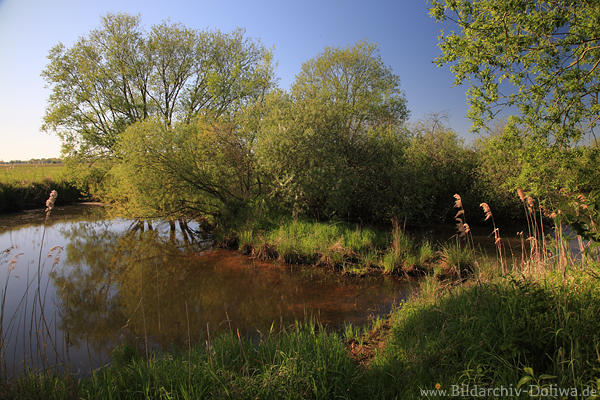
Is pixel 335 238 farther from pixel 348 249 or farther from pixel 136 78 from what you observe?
pixel 136 78

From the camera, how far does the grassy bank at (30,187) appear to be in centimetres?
1897

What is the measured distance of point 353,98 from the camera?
71.3 ft

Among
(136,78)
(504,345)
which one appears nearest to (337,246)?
(504,345)

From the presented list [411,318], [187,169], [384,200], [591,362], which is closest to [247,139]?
[187,169]

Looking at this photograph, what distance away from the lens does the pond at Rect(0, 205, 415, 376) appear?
17.9ft

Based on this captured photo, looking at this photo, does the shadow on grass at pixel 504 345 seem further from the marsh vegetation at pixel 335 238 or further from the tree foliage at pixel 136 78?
the tree foliage at pixel 136 78

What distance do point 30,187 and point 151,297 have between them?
1940 centimetres

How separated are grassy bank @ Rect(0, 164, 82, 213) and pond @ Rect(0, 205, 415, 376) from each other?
841 cm

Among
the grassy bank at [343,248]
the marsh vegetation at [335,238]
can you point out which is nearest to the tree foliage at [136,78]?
the marsh vegetation at [335,238]

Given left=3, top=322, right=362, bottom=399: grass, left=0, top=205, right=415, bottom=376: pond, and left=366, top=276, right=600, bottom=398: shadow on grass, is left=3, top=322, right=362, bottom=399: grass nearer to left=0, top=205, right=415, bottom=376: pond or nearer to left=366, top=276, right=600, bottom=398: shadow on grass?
left=366, top=276, right=600, bottom=398: shadow on grass

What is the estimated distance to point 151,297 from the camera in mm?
7781

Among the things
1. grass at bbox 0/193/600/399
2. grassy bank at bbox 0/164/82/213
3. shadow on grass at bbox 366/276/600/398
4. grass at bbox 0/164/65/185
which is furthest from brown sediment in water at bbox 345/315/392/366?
grass at bbox 0/164/65/185

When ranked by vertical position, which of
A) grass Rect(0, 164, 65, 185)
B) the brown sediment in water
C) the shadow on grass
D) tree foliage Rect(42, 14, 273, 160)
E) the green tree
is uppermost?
tree foliage Rect(42, 14, 273, 160)

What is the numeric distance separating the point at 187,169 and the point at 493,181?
48.3 ft
